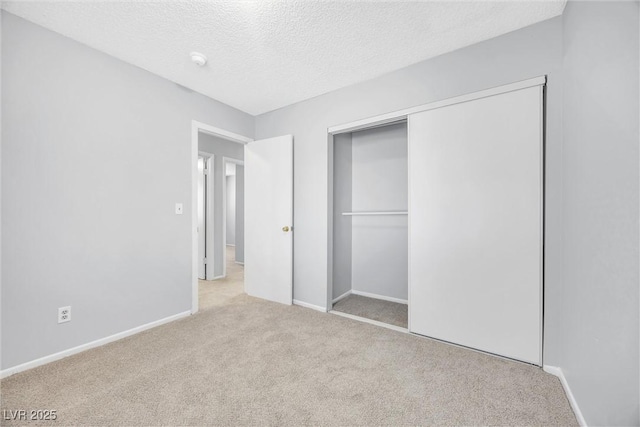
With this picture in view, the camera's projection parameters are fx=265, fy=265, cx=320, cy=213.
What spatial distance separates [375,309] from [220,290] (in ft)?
6.97

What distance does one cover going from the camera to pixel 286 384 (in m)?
1.66

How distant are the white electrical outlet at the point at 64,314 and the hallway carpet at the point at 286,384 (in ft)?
0.94

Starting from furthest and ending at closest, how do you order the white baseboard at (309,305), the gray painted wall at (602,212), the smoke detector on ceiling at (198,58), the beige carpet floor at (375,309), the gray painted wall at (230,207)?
the gray painted wall at (230,207) < the white baseboard at (309,305) < the beige carpet floor at (375,309) < the smoke detector on ceiling at (198,58) < the gray painted wall at (602,212)

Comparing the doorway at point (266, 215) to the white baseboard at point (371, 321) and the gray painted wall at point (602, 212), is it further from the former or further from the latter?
the gray painted wall at point (602, 212)

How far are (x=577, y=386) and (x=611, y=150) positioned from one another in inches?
48.6

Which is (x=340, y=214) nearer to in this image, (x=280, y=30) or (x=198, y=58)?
(x=280, y=30)

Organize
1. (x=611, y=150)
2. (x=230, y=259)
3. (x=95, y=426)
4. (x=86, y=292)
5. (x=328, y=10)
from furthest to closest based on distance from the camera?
(x=230, y=259), (x=86, y=292), (x=328, y=10), (x=95, y=426), (x=611, y=150)

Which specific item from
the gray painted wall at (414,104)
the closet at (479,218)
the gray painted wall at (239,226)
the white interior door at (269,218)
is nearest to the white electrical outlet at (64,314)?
the white interior door at (269,218)

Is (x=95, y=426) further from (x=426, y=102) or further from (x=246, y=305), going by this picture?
(x=426, y=102)

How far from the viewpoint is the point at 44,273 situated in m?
1.86

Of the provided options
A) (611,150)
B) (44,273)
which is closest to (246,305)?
(44,273)

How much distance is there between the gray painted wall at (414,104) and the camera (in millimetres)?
1758

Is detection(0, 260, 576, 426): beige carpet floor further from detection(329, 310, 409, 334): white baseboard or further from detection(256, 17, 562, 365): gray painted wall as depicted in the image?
detection(256, 17, 562, 365): gray painted wall

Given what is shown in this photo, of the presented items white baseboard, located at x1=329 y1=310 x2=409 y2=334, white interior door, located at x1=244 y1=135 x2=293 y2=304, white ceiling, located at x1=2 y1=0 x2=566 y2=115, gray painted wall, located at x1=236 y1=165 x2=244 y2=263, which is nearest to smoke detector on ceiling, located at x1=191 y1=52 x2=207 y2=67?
white ceiling, located at x1=2 y1=0 x2=566 y2=115
